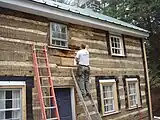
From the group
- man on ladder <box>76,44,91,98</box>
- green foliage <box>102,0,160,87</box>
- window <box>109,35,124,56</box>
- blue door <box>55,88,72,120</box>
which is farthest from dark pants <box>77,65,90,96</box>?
green foliage <box>102,0,160,87</box>

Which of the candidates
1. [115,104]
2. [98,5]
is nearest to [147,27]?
[98,5]

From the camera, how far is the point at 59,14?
9.69 metres

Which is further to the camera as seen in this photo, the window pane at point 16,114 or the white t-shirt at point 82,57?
the white t-shirt at point 82,57

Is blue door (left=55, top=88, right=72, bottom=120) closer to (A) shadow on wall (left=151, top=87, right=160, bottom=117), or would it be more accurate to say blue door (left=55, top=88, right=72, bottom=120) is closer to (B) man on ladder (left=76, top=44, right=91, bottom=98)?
(B) man on ladder (left=76, top=44, right=91, bottom=98)

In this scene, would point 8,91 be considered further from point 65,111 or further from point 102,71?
point 102,71

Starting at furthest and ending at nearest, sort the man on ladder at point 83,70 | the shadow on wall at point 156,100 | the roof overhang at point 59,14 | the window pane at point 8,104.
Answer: the shadow on wall at point 156,100
the man on ladder at point 83,70
the roof overhang at point 59,14
the window pane at point 8,104

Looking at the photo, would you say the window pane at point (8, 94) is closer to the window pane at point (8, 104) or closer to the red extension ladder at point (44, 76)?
the window pane at point (8, 104)

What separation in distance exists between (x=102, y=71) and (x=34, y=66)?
391 centimetres

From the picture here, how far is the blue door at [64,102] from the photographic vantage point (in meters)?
9.70

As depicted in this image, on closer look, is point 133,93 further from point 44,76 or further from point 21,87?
point 21,87

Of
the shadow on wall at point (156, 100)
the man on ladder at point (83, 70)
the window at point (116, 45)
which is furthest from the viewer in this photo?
the shadow on wall at point (156, 100)

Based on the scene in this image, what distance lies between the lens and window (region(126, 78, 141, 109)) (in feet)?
44.0

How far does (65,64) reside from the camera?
1004 centimetres

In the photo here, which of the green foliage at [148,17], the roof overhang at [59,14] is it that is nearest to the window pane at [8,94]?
the roof overhang at [59,14]
